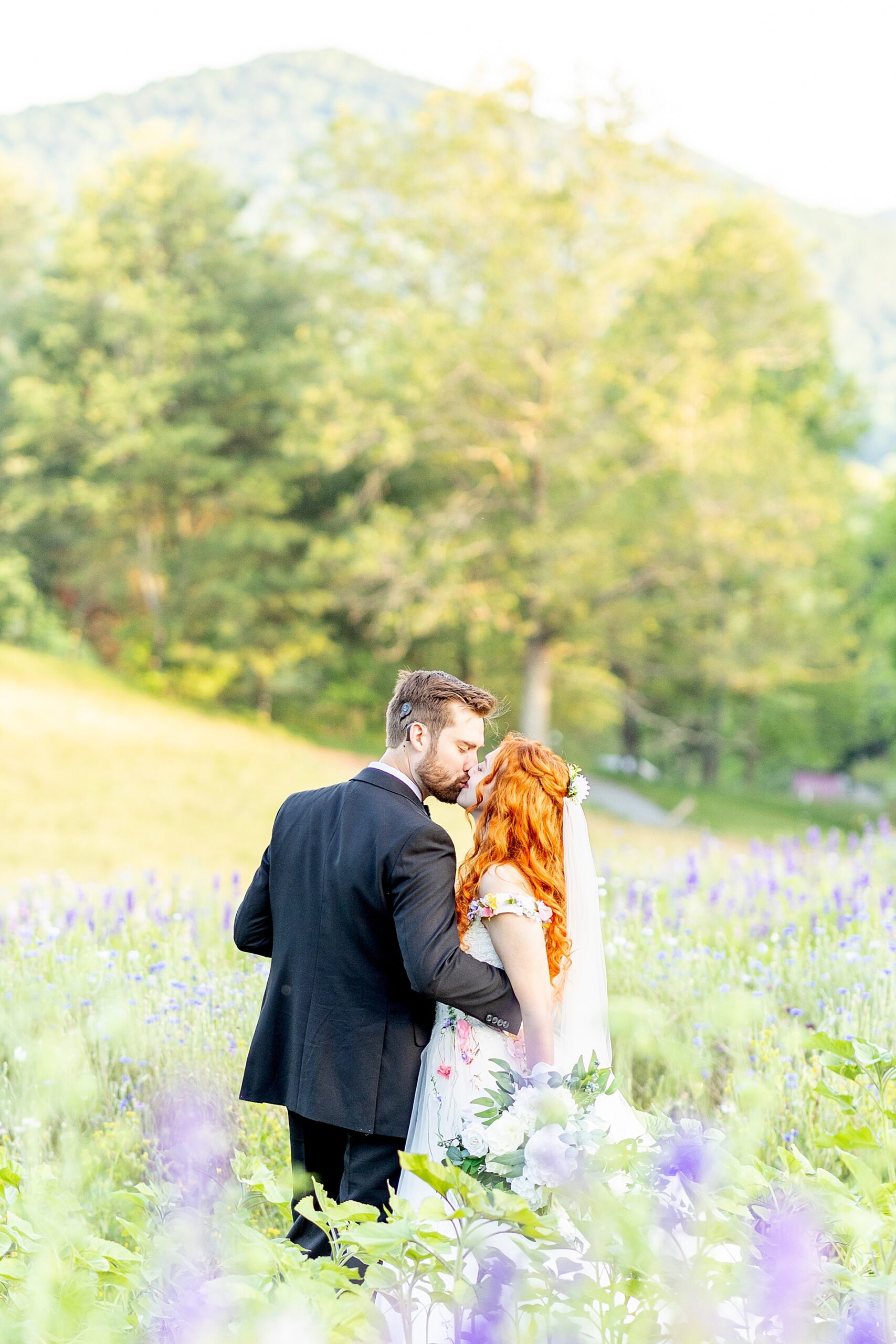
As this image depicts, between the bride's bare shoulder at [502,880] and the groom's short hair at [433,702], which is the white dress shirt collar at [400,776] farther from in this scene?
the bride's bare shoulder at [502,880]

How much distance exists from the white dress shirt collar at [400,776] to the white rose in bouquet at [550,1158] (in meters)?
1.26

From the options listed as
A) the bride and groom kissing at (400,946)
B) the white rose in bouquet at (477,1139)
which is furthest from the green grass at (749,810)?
the white rose in bouquet at (477,1139)

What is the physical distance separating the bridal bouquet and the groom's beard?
930 mm

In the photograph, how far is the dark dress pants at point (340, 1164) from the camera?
3.22 metres

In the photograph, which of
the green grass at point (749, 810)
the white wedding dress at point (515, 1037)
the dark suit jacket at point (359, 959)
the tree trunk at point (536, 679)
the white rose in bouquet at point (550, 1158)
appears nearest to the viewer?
the white rose in bouquet at point (550, 1158)

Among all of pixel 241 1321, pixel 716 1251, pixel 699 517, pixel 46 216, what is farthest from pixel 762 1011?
pixel 46 216

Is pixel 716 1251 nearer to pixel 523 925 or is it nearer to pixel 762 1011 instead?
pixel 523 925

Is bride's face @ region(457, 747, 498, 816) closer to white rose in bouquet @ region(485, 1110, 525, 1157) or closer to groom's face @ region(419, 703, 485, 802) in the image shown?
groom's face @ region(419, 703, 485, 802)

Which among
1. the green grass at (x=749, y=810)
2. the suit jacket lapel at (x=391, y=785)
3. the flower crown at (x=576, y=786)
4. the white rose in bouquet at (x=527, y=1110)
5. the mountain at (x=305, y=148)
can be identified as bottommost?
the green grass at (x=749, y=810)

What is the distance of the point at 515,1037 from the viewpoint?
10.5ft

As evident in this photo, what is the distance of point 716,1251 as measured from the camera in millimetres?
2465

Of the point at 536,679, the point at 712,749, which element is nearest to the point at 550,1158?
the point at 536,679

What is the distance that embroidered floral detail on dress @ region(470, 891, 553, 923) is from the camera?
3061 millimetres

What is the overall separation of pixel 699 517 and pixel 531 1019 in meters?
19.9
